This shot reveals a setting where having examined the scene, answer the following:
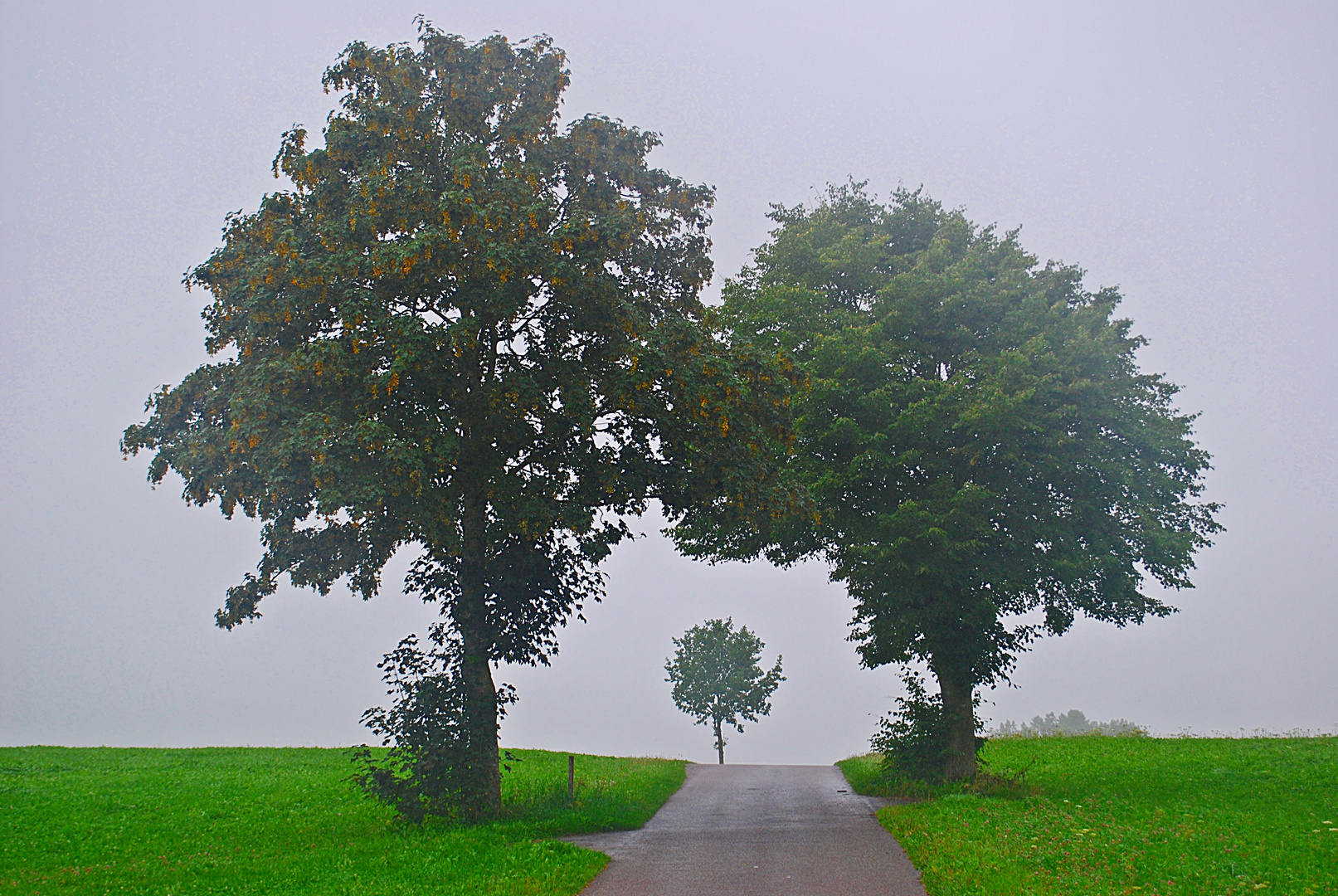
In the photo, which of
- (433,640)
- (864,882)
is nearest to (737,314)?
(433,640)

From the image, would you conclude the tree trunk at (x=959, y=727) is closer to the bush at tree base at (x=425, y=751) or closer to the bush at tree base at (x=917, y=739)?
the bush at tree base at (x=917, y=739)

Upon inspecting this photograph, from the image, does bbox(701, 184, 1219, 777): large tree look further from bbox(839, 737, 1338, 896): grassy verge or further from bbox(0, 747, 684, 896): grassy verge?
bbox(0, 747, 684, 896): grassy verge

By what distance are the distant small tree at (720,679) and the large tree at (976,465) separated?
34596 mm

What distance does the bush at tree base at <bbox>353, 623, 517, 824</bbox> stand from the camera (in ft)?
50.7

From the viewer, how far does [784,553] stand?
24.1 meters

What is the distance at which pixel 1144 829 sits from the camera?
44.4 ft

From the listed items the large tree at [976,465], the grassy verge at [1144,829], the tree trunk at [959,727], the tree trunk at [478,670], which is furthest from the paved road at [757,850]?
the large tree at [976,465]

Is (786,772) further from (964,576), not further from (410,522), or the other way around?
(410,522)

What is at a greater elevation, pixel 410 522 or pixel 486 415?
pixel 486 415

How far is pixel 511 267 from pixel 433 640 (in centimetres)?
711

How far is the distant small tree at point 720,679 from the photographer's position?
56469 mm

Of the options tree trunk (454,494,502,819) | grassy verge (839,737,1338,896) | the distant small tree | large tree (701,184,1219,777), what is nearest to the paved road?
grassy verge (839,737,1338,896)

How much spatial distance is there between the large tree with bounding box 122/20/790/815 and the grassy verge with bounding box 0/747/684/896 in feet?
7.32

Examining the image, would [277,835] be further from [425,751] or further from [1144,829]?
[1144,829]
